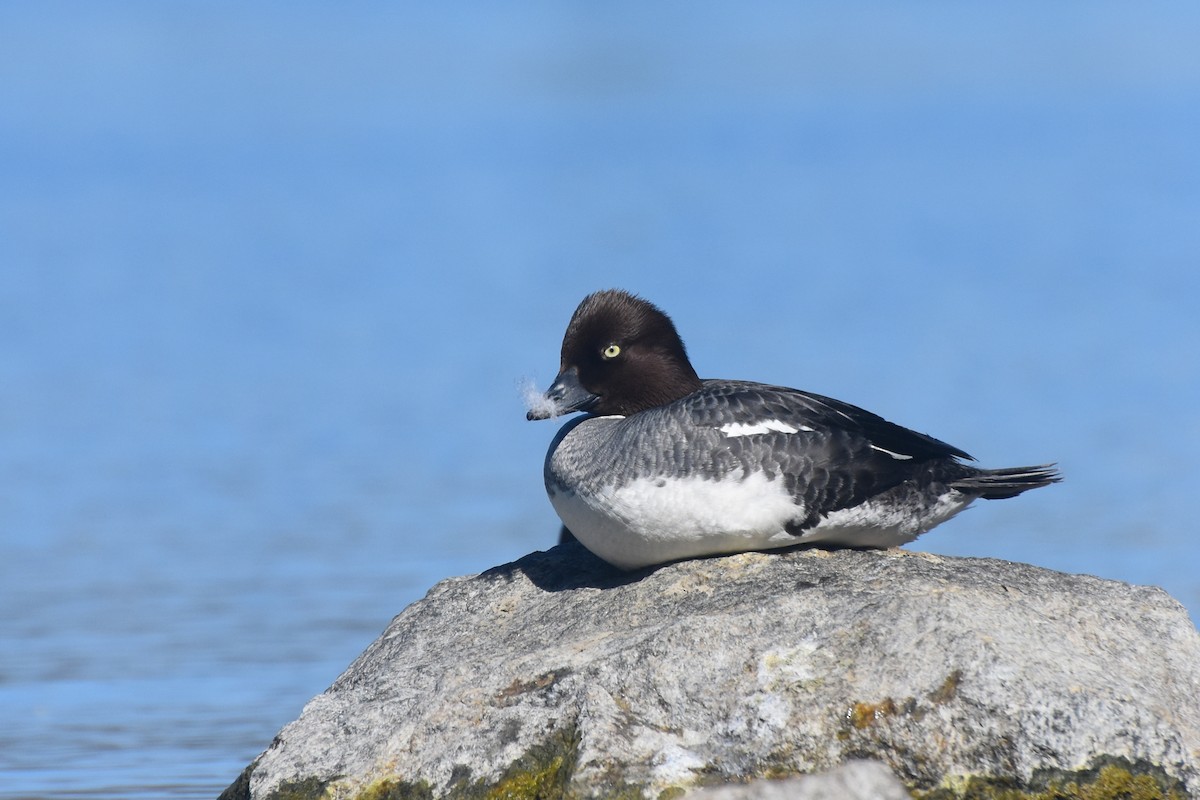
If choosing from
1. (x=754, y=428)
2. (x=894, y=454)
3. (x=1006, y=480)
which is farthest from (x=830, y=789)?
(x=1006, y=480)

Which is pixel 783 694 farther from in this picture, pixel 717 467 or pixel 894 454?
pixel 894 454

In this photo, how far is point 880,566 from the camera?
20.5ft

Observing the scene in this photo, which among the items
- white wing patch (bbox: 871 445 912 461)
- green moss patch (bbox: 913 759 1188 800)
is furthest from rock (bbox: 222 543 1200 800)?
white wing patch (bbox: 871 445 912 461)

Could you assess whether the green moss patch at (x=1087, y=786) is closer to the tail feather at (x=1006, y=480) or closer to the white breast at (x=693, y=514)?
the white breast at (x=693, y=514)

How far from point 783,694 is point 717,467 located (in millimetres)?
1111

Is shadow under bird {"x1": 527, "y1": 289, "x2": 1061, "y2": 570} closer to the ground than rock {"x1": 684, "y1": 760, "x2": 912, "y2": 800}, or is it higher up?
higher up

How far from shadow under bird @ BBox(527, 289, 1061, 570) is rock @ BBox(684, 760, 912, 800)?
6.88 feet

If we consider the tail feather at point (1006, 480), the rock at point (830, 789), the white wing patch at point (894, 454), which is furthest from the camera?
the tail feather at point (1006, 480)

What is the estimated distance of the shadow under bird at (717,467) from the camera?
627cm

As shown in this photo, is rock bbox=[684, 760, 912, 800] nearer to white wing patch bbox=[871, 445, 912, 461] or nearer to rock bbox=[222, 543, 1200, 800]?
rock bbox=[222, 543, 1200, 800]

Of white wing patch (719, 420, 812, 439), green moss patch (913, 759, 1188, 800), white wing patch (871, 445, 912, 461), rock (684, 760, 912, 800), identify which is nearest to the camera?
rock (684, 760, 912, 800)

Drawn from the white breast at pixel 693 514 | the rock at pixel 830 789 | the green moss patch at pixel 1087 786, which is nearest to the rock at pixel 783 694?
the green moss patch at pixel 1087 786

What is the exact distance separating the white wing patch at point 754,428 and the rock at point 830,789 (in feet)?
7.38

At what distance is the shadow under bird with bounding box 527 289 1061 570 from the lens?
6273 millimetres
